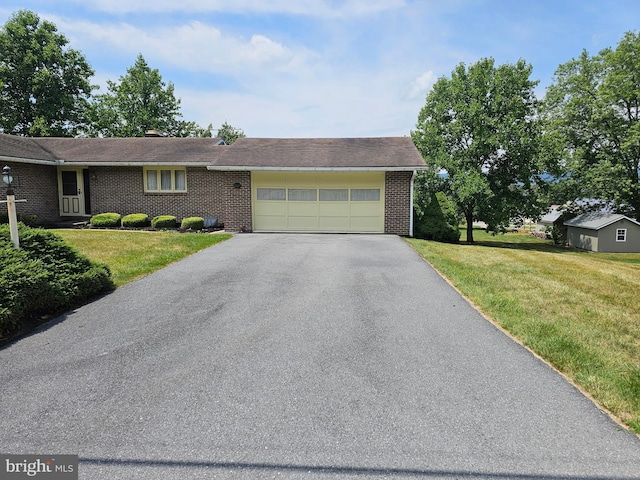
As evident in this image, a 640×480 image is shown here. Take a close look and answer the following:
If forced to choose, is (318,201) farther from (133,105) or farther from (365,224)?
(133,105)

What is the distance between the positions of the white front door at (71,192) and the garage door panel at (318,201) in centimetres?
854

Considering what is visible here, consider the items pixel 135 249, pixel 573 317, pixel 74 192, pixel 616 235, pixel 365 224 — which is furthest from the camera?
pixel 616 235

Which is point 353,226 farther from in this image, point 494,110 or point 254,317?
point 494,110

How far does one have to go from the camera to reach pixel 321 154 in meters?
17.1

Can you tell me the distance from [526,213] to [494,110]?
717cm

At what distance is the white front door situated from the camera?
18156mm

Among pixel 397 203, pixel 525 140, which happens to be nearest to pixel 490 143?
pixel 525 140

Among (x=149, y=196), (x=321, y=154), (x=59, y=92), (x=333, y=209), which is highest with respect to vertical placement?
(x=59, y=92)

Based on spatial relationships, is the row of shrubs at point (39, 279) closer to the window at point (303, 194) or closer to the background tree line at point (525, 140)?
the window at point (303, 194)

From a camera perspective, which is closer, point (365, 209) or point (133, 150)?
point (365, 209)

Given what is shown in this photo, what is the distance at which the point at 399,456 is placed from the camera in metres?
2.72

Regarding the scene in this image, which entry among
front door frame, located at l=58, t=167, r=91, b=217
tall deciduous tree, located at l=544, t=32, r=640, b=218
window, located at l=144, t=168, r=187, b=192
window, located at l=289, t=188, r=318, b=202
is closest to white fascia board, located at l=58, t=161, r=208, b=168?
window, located at l=144, t=168, r=187, b=192

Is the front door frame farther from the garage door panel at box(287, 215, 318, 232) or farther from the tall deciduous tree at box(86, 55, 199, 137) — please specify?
the tall deciduous tree at box(86, 55, 199, 137)

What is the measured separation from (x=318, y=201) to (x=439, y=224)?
561 centimetres
